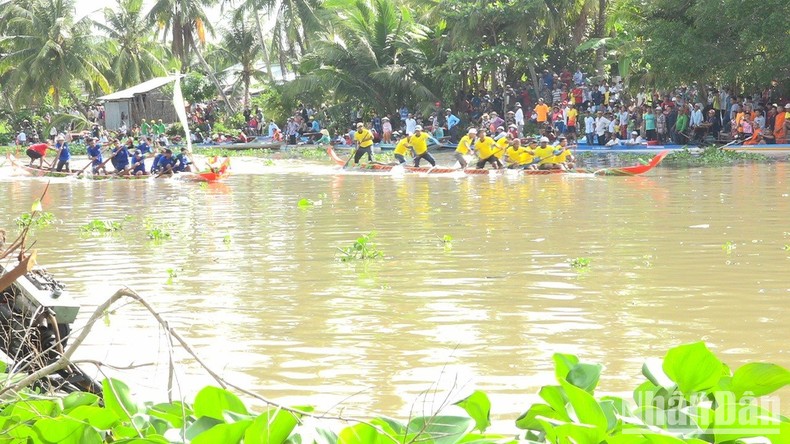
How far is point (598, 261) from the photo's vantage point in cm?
966

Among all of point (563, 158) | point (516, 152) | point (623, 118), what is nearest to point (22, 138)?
point (623, 118)

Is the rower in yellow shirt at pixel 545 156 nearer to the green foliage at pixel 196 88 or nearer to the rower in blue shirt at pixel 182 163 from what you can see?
the rower in blue shirt at pixel 182 163

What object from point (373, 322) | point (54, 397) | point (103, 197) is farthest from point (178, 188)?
point (54, 397)

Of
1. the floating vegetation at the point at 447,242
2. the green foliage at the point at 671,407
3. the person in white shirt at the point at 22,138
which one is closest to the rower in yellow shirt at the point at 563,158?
the floating vegetation at the point at 447,242

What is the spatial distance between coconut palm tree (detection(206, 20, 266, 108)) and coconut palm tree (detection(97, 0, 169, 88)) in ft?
9.27

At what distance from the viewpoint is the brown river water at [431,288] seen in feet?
19.7

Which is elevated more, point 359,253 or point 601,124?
point 601,124

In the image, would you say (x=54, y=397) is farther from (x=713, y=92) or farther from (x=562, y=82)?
(x=562, y=82)

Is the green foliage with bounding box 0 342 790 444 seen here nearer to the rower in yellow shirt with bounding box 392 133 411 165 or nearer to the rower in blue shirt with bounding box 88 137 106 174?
the rower in yellow shirt with bounding box 392 133 411 165

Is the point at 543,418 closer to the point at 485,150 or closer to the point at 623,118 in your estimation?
the point at 485,150

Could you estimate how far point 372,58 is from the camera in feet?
110

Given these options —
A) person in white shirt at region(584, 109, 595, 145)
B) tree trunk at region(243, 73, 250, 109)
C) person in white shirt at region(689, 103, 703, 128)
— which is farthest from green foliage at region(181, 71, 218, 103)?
person in white shirt at region(689, 103, 703, 128)

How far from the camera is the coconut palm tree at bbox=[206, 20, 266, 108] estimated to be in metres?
45.1

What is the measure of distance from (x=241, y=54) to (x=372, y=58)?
13624mm
